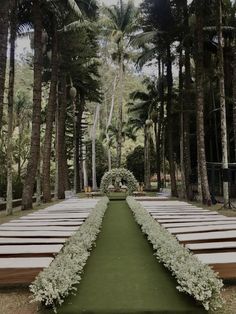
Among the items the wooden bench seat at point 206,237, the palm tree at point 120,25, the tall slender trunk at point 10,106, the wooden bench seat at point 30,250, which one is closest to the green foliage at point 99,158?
the palm tree at point 120,25

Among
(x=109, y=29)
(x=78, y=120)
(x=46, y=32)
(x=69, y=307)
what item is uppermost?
(x=109, y=29)

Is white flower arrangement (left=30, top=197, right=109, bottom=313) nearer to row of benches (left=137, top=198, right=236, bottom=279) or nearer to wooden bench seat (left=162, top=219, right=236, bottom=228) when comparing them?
row of benches (left=137, top=198, right=236, bottom=279)

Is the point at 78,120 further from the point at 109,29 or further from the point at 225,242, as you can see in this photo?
the point at 225,242

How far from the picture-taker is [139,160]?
2024 inches

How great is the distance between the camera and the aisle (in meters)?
5.26

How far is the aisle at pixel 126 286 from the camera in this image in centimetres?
526

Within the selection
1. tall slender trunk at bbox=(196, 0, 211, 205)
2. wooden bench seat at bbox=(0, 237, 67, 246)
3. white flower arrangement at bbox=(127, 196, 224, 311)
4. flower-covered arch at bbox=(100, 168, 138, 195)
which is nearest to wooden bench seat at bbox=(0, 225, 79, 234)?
wooden bench seat at bbox=(0, 237, 67, 246)

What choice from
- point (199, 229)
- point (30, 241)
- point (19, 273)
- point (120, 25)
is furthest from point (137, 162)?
point (19, 273)

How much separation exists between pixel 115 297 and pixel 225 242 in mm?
3232

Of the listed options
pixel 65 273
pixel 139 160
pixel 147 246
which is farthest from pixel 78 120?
pixel 65 273

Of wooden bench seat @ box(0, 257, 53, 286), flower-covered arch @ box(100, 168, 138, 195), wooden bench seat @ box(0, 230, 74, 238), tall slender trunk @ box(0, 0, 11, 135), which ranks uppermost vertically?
tall slender trunk @ box(0, 0, 11, 135)

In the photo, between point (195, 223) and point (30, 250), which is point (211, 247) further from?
point (195, 223)

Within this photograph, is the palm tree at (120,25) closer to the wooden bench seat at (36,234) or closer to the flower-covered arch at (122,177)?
the flower-covered arch at (122,177)

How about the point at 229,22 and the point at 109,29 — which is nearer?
the point at 229,22
